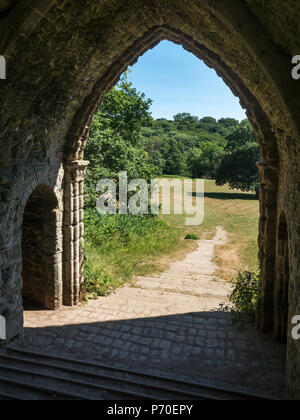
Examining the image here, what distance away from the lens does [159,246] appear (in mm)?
13070

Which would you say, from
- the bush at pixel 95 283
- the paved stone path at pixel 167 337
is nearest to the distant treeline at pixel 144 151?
the bush at pixel 95 283

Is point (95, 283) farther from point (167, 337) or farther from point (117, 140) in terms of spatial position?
point (117, 140)

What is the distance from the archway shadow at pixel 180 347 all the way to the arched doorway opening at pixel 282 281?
340 mm

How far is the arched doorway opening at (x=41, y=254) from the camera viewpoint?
702 centimetres

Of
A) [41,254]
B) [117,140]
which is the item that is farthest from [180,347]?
[117,140]

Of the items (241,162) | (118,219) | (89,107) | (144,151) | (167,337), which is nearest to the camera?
(167,337)

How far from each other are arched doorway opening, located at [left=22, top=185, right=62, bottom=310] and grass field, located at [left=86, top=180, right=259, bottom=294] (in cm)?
161

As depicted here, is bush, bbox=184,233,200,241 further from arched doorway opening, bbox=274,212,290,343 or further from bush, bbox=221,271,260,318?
arched doorway opening, bbox=274,212,290,343

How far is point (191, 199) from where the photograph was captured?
26.1m

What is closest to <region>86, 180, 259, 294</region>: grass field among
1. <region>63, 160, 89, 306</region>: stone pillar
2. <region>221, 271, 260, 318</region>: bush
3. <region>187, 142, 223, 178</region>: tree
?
<region>63, 160, 89, 306</region>: stone pillar

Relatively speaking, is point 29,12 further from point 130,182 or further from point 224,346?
point 130,182

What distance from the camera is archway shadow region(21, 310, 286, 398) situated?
199 inches

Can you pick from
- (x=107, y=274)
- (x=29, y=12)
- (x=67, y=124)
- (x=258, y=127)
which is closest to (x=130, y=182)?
(x=107, y=274)

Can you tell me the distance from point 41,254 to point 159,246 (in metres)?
6.46
